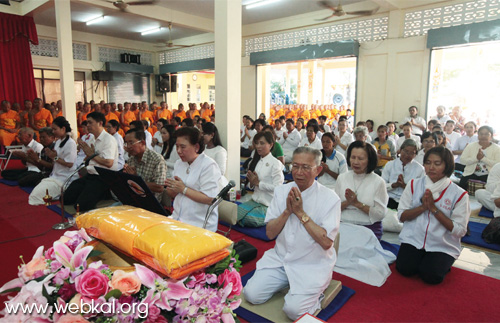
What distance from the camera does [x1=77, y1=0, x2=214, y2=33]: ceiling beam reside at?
9.14 m

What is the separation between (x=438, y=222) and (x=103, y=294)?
2.98 meters

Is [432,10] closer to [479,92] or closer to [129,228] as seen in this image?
[129,228]

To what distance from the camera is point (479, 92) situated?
56.9 feet

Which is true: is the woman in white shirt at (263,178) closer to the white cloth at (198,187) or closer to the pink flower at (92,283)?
the white cloth at (198,187)

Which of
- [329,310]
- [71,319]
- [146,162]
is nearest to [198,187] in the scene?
[146,162]

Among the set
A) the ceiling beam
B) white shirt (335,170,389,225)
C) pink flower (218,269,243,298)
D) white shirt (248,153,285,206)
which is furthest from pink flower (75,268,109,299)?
the ceiling beam

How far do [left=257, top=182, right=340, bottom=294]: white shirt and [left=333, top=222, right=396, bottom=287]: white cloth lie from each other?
28.8 inches

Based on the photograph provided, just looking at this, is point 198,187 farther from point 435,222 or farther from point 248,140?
point 248,140

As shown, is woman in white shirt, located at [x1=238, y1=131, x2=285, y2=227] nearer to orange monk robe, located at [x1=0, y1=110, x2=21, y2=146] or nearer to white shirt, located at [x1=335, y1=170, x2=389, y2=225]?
white shirt, located at [x1=335, y1=170, x2=389, y2=225]

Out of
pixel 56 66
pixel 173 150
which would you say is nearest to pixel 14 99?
pixel 56 66

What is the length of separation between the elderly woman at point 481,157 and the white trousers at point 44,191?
688 cm

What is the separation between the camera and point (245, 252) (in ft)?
11.1

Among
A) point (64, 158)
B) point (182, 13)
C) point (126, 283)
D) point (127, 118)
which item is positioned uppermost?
point (182, 13)

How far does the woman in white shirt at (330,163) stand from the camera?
5.20m
